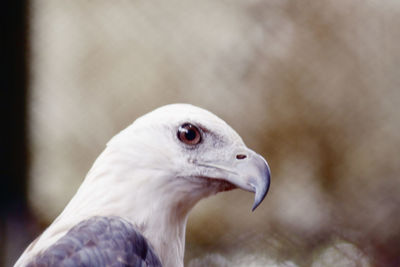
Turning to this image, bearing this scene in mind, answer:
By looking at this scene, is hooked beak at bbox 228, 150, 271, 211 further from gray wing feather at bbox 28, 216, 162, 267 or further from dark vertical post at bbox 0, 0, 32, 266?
dark vertical post at bbox 0, 0, 32, 266

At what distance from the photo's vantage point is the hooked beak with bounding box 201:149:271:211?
90 cm

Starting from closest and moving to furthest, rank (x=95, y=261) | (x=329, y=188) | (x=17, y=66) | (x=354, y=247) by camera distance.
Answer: (x=95, y=261), (x=17, y=66), (x=354, y=247), (x=329, y=188)

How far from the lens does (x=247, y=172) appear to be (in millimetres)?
920

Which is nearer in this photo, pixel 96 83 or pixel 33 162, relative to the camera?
pixel 33 162

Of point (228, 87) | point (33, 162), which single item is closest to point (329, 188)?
point (228, 87)

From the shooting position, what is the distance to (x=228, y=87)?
185 centimetres

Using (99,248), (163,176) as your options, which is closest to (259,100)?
(163,176)

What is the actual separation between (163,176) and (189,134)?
0.09m

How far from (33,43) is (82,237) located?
0.99 meters

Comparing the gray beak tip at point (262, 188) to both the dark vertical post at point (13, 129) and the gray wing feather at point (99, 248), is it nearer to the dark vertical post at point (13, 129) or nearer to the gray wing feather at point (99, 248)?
the gray wing feather at point (99, 248)

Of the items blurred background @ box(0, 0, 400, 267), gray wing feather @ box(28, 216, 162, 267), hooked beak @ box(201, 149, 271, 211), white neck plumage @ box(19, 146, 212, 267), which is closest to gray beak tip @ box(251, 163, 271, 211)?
hooked beak @ box(201, 149, 271, 211)

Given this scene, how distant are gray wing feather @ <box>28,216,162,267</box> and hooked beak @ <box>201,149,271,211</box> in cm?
20

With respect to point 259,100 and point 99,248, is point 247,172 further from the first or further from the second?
point 259,100

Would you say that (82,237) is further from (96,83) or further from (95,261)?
(96,83)
